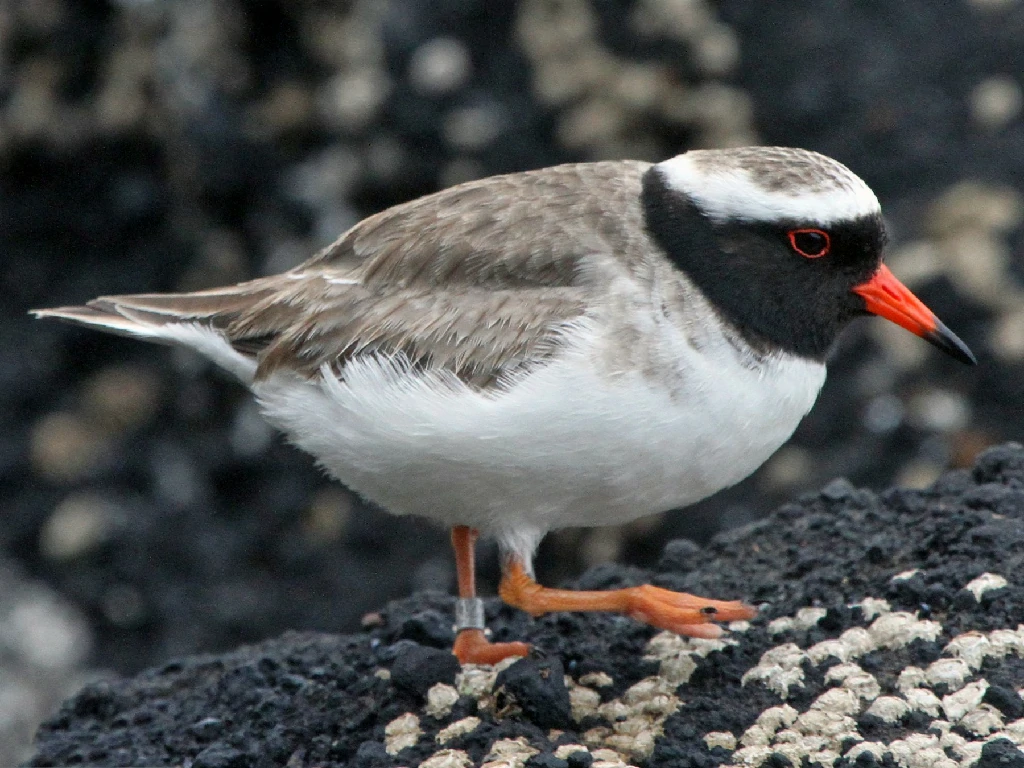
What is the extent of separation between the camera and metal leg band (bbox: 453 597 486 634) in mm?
5422

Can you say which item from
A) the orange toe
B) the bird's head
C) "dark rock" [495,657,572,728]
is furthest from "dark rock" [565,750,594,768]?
the bird's head

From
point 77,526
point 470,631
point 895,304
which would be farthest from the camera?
point 77,526

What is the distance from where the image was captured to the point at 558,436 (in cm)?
472

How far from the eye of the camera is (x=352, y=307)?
17.9 feet

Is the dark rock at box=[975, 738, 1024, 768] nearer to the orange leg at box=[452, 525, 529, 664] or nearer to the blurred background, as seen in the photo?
the orange leg at box=[452, 525, 529, 664]

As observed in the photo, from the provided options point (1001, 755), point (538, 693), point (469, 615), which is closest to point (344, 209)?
point (469, 615)

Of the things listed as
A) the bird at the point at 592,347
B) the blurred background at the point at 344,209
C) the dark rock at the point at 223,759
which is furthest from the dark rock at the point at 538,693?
the blurred background at the point at 344,209

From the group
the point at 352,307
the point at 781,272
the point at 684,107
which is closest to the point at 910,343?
the point at 684,107

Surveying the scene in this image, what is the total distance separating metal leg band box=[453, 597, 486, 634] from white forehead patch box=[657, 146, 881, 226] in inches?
70.1

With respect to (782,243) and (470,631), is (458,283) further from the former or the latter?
(470,631)

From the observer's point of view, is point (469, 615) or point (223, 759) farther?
point (469, 615)

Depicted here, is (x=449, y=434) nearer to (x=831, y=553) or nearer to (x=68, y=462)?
(x=831, y=553)

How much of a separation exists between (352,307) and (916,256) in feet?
14.2

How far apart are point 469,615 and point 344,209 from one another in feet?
12.9
